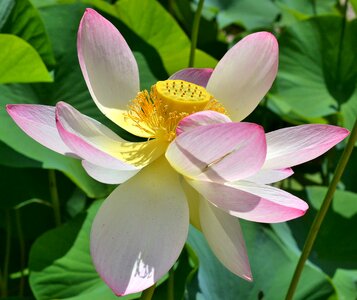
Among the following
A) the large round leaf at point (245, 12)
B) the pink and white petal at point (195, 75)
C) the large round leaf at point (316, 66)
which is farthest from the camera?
the large round leaf at point (245, 12)

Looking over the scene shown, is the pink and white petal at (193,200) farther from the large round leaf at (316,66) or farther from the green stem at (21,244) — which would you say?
the large round leaf at (316,66)

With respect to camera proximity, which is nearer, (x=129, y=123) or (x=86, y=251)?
(x=129, y=123)

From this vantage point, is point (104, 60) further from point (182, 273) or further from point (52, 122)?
point (182, 273)

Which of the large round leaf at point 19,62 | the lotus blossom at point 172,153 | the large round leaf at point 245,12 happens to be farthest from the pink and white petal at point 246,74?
the large round leaf at point 245,12

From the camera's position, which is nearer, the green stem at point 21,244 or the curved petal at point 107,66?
the curved petal at point 107,66

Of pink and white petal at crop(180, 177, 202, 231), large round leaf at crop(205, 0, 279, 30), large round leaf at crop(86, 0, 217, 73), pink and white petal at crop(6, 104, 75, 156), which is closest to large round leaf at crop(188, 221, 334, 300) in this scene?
pink and white petal at crop(180, 177, 202, 231)

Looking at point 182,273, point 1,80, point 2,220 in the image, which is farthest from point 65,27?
point 182,273
